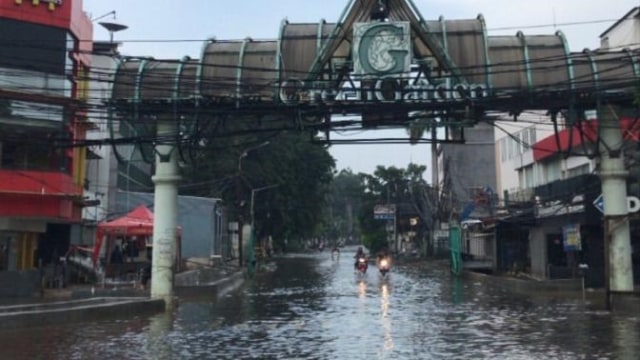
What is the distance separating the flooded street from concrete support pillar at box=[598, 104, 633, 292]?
1637 millimetres

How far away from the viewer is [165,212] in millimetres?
23188

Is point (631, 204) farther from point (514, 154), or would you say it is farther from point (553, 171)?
point (514, 154)

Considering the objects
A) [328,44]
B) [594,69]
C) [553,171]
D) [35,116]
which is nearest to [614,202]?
[594,69]

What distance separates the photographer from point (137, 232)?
28.6 m

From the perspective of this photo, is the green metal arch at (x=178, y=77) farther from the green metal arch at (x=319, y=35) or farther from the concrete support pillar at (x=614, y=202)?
the concrete support pillar at (x=614, y=202)

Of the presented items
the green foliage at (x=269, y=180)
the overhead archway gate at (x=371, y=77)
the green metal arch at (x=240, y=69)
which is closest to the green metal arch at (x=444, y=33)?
the overhead archway gate at (x=371, y=77)

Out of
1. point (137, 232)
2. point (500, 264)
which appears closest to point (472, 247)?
point (500, 264)

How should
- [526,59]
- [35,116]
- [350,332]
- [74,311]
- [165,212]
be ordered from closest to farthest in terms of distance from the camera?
1. [350,332]
2. [74,311]
3. [526,59]
4. [165,212]
5. [35,116]

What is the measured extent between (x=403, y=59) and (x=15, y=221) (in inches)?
645

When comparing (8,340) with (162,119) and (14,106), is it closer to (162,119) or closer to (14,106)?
(162,119)

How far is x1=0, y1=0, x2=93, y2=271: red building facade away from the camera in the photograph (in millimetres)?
26938

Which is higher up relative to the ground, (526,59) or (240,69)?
(526,59)

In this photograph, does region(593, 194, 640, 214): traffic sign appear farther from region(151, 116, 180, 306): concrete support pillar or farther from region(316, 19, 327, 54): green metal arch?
region(151, 116, 180, 306): concrete support pillar

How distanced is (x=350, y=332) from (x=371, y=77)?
8.27 metres
